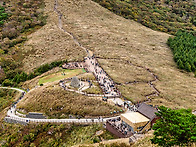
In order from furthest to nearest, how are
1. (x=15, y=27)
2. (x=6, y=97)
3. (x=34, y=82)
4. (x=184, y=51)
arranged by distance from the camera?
(x=15, y=27)
(x=184, y=51)
(x=34, y=82)
(x=6, y=97)

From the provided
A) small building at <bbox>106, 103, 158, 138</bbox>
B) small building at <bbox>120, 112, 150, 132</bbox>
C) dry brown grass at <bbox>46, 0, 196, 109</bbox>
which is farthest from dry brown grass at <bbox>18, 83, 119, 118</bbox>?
dry brown grass at <bbox>46, 0, 196, 109</bbox>

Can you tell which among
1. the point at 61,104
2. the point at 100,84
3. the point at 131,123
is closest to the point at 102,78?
the point at 100,84

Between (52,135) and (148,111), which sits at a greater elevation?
(148,111)

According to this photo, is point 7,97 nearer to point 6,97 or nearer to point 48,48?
point 6,97

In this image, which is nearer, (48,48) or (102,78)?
(102,78)

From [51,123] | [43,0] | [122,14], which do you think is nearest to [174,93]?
[51,123]

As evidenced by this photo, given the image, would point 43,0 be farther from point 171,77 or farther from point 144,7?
point 171,77
